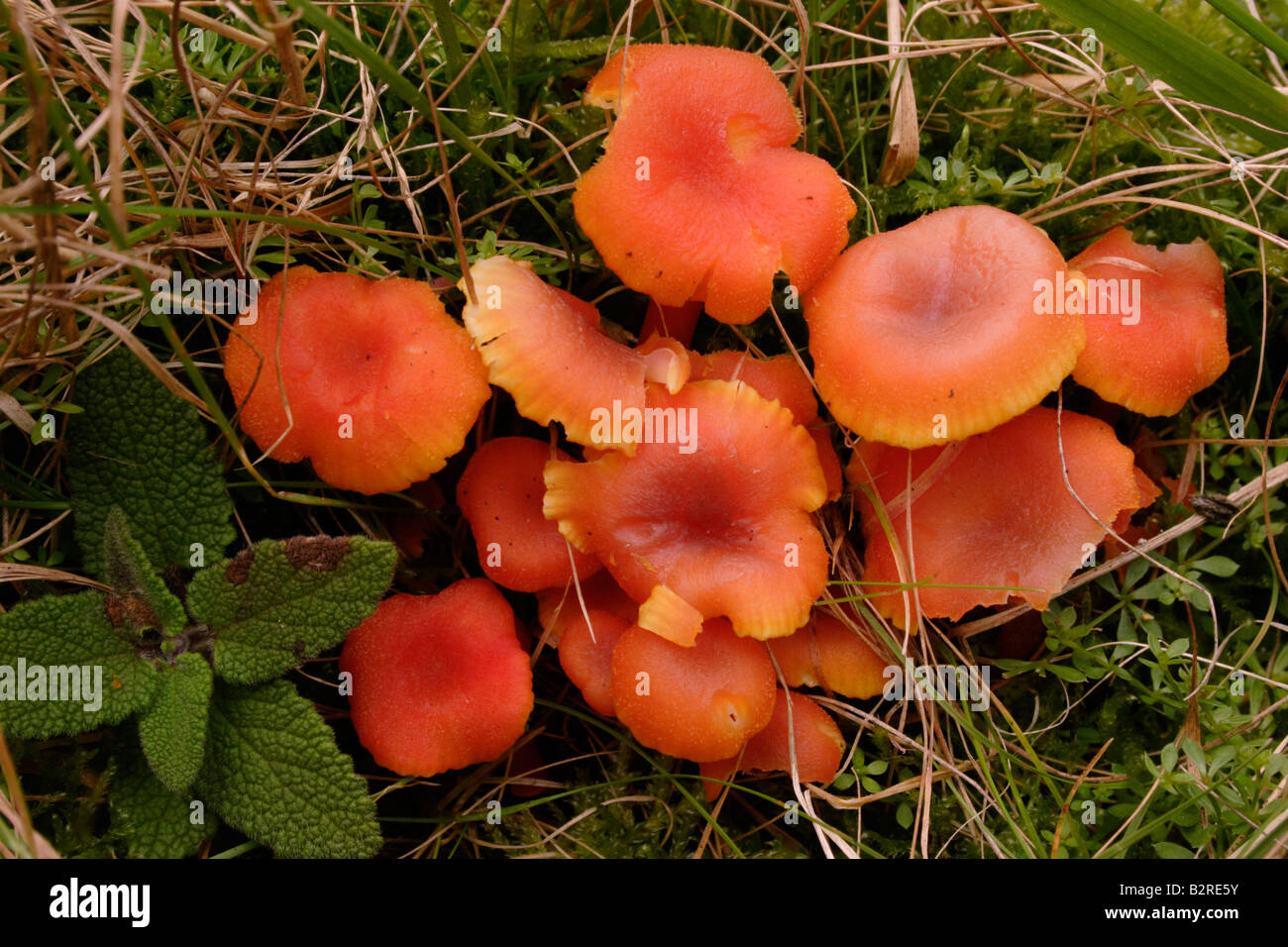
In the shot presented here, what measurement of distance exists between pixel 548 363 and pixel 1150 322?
153cm

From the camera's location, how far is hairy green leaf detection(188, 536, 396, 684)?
223 cm

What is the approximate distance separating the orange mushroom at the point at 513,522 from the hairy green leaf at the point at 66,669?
0.86m

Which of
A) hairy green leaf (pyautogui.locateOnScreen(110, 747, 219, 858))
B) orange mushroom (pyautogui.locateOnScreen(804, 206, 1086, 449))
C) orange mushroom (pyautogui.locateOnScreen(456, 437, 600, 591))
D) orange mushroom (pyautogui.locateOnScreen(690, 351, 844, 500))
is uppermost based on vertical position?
orange mushroom (pyautogui.locateOnScreen(804, 206, 1086, 449))

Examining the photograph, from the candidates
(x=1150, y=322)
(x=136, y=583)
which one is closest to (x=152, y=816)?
(x=136, y=583)

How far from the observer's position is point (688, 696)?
2180 millimetres

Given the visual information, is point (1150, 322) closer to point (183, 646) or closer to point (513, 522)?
point (513, 522)

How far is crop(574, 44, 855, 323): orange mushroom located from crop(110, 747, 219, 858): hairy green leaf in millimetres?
1663

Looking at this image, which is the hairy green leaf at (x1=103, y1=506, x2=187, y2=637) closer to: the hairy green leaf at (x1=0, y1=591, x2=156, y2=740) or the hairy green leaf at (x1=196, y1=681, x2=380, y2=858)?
the hairy green leaf at (x1=0, y1=591, x2=156, y2=740)

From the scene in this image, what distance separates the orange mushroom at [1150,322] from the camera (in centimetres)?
234

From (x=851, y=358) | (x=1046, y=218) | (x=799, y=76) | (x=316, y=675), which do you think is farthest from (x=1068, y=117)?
(x=316, y=675)

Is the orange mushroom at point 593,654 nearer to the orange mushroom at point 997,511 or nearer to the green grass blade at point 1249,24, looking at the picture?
the orange mushroom at point 997,511

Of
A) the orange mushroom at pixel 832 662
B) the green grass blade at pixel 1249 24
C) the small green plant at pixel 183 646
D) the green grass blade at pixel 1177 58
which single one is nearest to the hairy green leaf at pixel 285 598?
the small green plant at pixel 183 646

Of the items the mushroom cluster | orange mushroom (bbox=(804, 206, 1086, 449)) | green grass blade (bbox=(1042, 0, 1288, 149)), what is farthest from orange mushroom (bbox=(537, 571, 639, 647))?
green grass blade (bbox=(1042, 0, 1288, 149))
